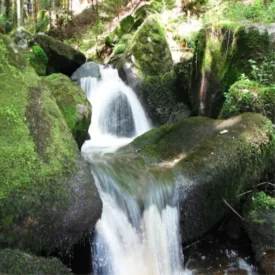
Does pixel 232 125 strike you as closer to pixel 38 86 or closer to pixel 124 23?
pixel 38 86

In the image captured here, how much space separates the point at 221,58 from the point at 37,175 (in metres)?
5.35

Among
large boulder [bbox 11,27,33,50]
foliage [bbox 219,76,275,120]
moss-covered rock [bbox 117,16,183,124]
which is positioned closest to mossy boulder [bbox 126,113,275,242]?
foliage [bbox 219,76,275,120]

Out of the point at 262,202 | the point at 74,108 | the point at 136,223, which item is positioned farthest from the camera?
the point at 74,108

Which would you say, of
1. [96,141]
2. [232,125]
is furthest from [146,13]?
[232,125]

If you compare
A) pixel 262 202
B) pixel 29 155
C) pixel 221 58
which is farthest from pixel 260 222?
pixel 221 58

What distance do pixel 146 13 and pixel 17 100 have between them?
12.8 metres

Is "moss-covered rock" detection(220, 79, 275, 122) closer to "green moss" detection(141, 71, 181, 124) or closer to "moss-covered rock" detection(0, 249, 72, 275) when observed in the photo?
"green moss" detection(141, 71, 181, 124)

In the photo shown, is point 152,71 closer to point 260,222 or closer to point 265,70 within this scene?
point 265,70

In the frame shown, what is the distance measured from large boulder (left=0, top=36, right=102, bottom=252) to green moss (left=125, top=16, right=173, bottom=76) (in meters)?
7.00

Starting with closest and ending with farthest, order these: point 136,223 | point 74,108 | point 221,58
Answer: point 136,223 → point 74,108 → point 221,58

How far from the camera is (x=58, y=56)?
11.2 meters

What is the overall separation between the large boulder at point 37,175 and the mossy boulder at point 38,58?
5.87 m

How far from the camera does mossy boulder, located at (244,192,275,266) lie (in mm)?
5153

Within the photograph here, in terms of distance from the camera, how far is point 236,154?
5.43m
